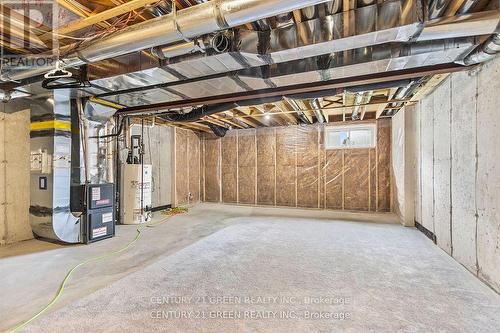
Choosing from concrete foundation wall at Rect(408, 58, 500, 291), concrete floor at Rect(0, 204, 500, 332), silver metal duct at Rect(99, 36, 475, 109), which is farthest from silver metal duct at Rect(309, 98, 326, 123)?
concrete floor at Rect(0, 204, 500, 332)

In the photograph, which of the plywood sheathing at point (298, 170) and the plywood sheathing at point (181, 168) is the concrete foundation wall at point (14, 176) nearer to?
the plywood sheathing at point (181, 168)

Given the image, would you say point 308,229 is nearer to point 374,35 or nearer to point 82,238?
point 374,35

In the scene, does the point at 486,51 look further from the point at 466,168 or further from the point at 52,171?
the point at 52,171

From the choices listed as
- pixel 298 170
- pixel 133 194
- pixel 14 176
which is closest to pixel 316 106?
pixel 298 170

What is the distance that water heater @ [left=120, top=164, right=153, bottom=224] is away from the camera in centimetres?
444

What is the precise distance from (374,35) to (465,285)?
231 cm

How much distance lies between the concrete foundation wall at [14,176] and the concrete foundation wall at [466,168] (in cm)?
573

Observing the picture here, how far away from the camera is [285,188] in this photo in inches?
246

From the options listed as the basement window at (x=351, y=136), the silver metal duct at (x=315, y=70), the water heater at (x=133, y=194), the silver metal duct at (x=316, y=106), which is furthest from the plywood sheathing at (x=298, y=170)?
the silver metal duct at (x=315, y=70)

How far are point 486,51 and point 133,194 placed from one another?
515cm

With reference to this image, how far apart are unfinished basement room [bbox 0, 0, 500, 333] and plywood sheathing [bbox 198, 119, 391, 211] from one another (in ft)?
2.53

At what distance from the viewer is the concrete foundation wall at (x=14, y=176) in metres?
3.34

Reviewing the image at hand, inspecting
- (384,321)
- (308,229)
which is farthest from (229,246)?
(384,321)

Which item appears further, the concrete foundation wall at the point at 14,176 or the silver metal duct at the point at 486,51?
the concrete foundation wall at the point at 14,176
